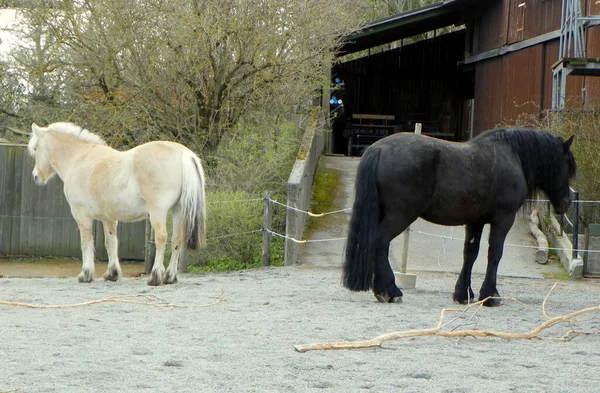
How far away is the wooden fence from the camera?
16.3 meters

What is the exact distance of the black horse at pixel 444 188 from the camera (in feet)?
26.7

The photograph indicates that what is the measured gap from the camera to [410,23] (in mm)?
23516

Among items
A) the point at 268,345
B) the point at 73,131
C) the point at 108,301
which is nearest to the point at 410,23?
the point at 73,131

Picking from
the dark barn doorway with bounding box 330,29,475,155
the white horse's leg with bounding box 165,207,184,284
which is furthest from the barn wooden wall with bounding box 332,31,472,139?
the white horse's leg with bounding box 165,207,184,284

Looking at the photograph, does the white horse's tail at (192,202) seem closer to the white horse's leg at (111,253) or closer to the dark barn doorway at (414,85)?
the white horse's leg at (111,253)

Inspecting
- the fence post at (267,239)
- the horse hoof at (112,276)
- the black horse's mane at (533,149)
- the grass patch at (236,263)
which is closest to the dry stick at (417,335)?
the black horse's mane at (533,149)

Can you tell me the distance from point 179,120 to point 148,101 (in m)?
0.66

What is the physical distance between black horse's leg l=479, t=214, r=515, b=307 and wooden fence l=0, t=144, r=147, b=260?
9156 mm

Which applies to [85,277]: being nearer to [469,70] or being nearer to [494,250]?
[494,250]

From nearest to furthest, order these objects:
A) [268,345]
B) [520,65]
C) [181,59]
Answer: [268,345] → [181,59] → [520,65]

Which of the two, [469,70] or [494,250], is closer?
[494,250]

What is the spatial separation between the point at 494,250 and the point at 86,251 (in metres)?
4.99

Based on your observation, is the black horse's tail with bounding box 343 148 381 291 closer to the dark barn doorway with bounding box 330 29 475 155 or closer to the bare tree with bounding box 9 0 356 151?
the bare tree with bounding box 9 0 356 151

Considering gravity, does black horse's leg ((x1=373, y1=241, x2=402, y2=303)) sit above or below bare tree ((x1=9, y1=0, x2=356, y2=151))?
below
